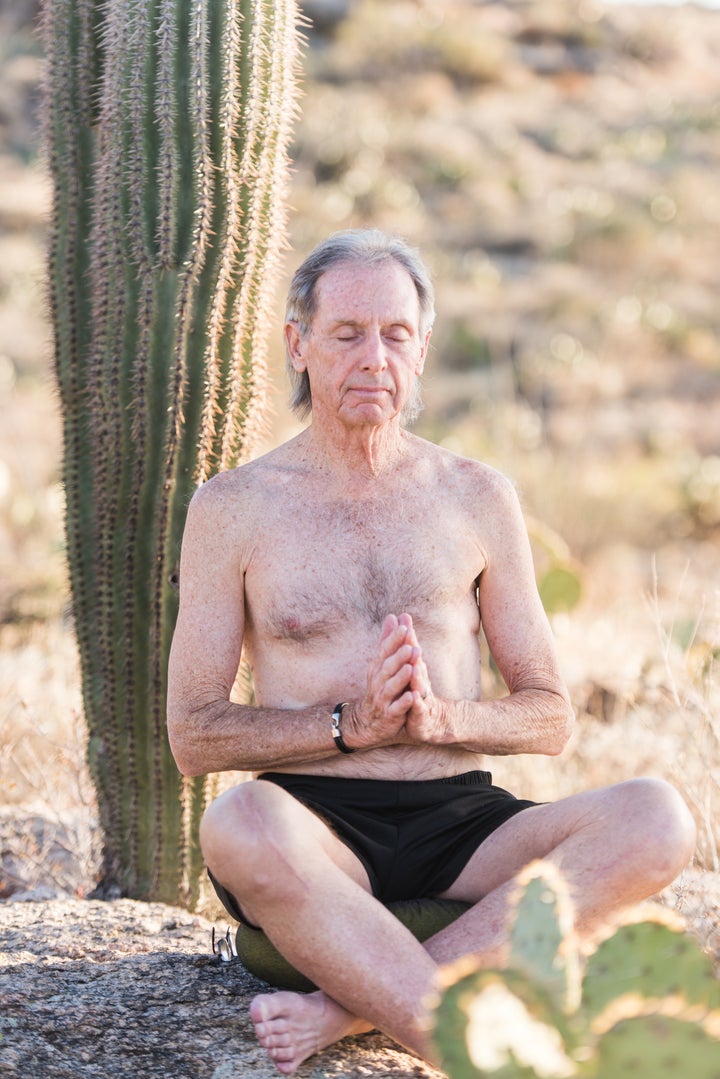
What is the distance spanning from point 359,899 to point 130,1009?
2.25ft

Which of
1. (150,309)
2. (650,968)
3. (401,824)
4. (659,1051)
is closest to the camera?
(659,1051)

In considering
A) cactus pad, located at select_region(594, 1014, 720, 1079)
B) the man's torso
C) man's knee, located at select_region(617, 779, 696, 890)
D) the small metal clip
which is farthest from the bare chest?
cactus pad, located at select_region(594, 1014, 720, 1079)

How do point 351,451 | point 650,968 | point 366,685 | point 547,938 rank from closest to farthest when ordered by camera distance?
point 547,938
point 650,968
point 366,685
point 351,451

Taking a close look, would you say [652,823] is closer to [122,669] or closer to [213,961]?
[213,961]

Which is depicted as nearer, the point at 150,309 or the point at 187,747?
the point at 187,747

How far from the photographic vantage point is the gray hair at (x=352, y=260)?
324cm

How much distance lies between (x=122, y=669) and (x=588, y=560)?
7693mm

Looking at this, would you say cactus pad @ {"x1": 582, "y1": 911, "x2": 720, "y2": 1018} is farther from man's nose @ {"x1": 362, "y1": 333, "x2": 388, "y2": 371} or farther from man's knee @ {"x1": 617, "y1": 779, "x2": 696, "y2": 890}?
man's nose @ {"x1": 362, "y1": 333, "x2": 388, "y2": 371}

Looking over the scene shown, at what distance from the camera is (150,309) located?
12.5 ft

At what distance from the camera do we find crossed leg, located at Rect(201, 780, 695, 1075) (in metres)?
2.65

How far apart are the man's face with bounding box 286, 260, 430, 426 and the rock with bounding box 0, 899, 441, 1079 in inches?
55.6

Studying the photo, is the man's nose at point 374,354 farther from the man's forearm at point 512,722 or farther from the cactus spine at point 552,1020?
the cactus spine at point 552,1020

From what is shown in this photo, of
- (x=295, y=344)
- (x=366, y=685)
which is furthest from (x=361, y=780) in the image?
(x=295, y=344)

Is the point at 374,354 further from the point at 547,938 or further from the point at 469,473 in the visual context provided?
the point at 547,938
